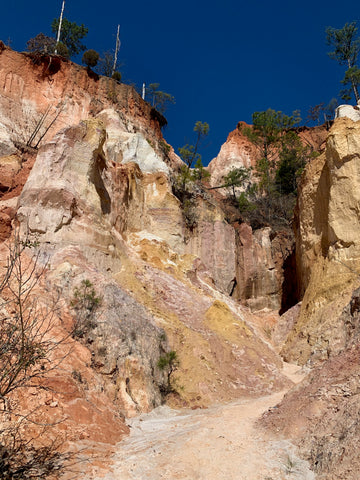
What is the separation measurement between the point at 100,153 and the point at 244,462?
14133mm

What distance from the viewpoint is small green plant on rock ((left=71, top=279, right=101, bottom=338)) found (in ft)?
33.6

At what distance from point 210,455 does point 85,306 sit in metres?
6.19

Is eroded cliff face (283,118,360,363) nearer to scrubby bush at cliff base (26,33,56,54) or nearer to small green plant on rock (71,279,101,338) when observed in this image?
small green plant on rock (71,279,101,338)

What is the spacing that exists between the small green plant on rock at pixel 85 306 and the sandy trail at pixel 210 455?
11.7 ft

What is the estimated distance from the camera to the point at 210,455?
561cm

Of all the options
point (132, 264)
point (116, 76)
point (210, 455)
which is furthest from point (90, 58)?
point (210, 455)

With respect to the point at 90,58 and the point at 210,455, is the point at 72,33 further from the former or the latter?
the point at 210,455

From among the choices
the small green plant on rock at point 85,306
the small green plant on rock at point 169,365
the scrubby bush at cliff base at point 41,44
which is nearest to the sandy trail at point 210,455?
the small green plant on rock at point 169,365

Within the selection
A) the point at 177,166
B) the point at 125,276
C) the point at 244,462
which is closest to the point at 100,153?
the point at 125,276

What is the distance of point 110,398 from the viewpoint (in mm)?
8852

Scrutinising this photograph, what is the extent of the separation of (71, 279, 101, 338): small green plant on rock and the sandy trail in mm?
3553

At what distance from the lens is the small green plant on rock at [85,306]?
403 inches

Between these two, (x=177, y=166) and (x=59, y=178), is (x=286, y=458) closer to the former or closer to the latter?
(x=59, y=178)

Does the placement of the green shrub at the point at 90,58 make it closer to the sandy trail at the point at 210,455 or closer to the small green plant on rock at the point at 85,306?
the small green plant on rock at the point at 85,306
